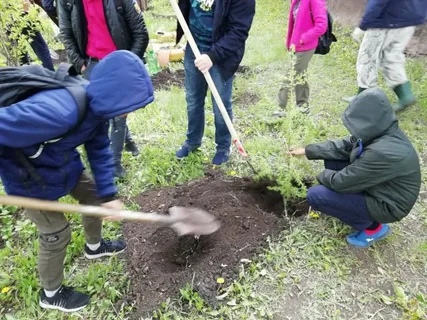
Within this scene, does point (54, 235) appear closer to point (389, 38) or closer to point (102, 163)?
point (102, 163)

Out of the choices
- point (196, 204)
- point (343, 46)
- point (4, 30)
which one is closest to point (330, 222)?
point (196, 204)

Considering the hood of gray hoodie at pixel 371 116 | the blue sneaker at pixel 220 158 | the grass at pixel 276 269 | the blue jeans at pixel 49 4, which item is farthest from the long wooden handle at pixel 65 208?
the blue jeans at pixel 49 4

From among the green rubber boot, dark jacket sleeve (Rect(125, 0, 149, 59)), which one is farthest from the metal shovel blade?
the green rubber boot

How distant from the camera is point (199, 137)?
3.89 meters

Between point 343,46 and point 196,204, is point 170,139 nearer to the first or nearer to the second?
point 196,204

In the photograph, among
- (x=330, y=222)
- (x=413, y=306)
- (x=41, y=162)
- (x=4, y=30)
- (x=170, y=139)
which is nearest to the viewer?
(x=41, y=162)

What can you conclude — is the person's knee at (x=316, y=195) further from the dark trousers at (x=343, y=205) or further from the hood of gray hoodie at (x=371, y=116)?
the hood of gray hoodie at (x=371, y=116)

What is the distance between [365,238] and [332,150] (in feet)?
2.35

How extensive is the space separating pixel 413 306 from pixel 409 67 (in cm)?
438

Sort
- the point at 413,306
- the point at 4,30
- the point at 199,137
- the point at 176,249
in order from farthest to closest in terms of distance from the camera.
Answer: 1. the point at 199,137
2. the point at 4,30
3. the point at 176,249
4. the point at 413,306

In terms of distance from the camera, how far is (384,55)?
14.7 feet

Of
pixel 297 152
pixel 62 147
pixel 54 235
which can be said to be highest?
pixel 62 147

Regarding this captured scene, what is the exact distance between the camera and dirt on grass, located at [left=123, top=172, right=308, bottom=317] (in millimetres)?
2531

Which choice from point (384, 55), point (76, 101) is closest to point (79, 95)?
point (76, 101)
